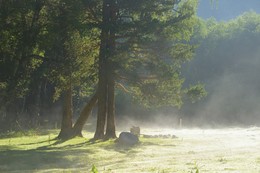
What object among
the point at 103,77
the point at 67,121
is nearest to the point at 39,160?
the point at 103,77

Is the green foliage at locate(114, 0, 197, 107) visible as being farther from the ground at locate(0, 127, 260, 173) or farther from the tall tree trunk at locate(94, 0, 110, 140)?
the ground at locate(0, 127, 260, 173)

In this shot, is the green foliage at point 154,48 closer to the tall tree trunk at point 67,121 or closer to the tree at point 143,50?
the tree at point 143,50

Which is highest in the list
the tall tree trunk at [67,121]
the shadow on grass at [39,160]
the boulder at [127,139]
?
the tall tree trunk at [67,121]

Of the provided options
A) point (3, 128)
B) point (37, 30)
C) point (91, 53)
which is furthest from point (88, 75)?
point (3, 128)

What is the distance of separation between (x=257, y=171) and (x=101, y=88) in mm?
17951

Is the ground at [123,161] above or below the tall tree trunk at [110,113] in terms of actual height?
below

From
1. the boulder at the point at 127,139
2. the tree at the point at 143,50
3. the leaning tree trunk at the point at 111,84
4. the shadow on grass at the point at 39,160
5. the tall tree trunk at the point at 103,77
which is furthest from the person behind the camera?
the tall tree trunk at the point at 103,77

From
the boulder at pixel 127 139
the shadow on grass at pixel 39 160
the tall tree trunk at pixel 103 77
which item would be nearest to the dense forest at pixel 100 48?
the tall tree trunk at pixel 103 77

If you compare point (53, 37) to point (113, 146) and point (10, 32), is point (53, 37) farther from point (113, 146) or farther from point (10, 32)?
point (113, 146)

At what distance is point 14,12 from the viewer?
25344mm

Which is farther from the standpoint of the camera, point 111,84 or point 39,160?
point 111,84

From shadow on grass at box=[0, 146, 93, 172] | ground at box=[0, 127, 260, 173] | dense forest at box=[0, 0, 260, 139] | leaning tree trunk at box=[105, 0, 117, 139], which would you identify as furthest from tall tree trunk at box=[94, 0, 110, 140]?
shadow on grass at box=[0, 146, 93, 172]

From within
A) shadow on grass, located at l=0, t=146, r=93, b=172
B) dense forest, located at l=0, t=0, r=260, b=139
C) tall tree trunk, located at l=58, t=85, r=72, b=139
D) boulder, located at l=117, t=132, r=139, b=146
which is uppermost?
dense forest, located at l=0, t=0, r=260, b=139

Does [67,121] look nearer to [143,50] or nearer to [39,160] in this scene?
[143,50]
